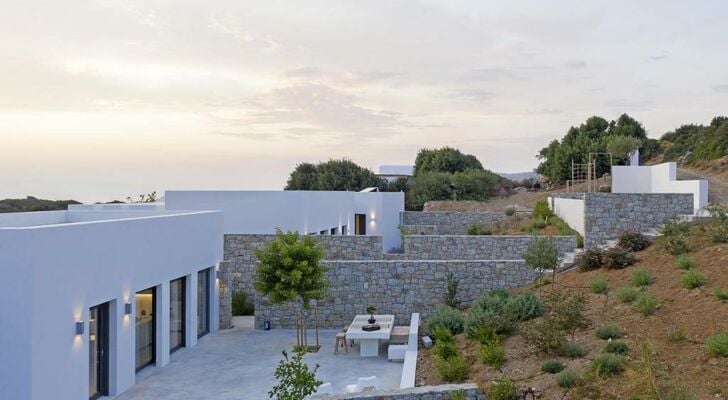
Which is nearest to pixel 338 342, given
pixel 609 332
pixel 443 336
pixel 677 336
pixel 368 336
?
pixel 368 336

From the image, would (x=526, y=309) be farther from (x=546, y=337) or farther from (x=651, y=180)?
(x=651, y=180)

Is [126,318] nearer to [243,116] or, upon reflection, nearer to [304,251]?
[304,251]

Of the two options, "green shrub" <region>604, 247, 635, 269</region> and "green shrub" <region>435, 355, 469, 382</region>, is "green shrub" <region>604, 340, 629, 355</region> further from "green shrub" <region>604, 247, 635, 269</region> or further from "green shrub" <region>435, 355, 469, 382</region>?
"green shrub" <region>604, 247, 635, 269</region>

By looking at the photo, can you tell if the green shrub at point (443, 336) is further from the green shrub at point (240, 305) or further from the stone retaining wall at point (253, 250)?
the green shrub at point (240, 305)

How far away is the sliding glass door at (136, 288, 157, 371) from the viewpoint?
11.5 m

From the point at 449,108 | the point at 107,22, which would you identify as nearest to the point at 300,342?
the point at 107,22

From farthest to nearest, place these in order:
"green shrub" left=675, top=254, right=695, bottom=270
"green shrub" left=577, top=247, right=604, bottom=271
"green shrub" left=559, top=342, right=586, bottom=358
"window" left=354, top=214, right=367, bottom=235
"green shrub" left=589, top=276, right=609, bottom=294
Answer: "window" left=354, top=214, right=367, bottom=235 → "green shrub" left=577, top=247, right=604, bottom=271 → "green shrub" left=589, top=276, right=609, bottom=294 → "green shrub" left=675, top=254, right=695, bottom=270 → "green shrub" left=559, top=342, right=586, bottom=358

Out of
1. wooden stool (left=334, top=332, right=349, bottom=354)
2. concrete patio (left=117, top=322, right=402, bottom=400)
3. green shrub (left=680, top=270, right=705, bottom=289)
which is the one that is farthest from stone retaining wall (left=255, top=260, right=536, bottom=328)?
green shrub (left=680, top=270, right=705, bottom=289)

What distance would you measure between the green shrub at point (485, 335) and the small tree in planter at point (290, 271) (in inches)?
160

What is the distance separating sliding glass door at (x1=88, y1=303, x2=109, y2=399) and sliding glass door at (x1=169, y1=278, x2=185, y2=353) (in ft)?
9.22

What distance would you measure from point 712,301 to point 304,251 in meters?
8.20

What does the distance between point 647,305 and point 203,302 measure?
10.7 meters

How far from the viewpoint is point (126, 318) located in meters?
10.6

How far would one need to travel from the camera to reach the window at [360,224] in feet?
105
